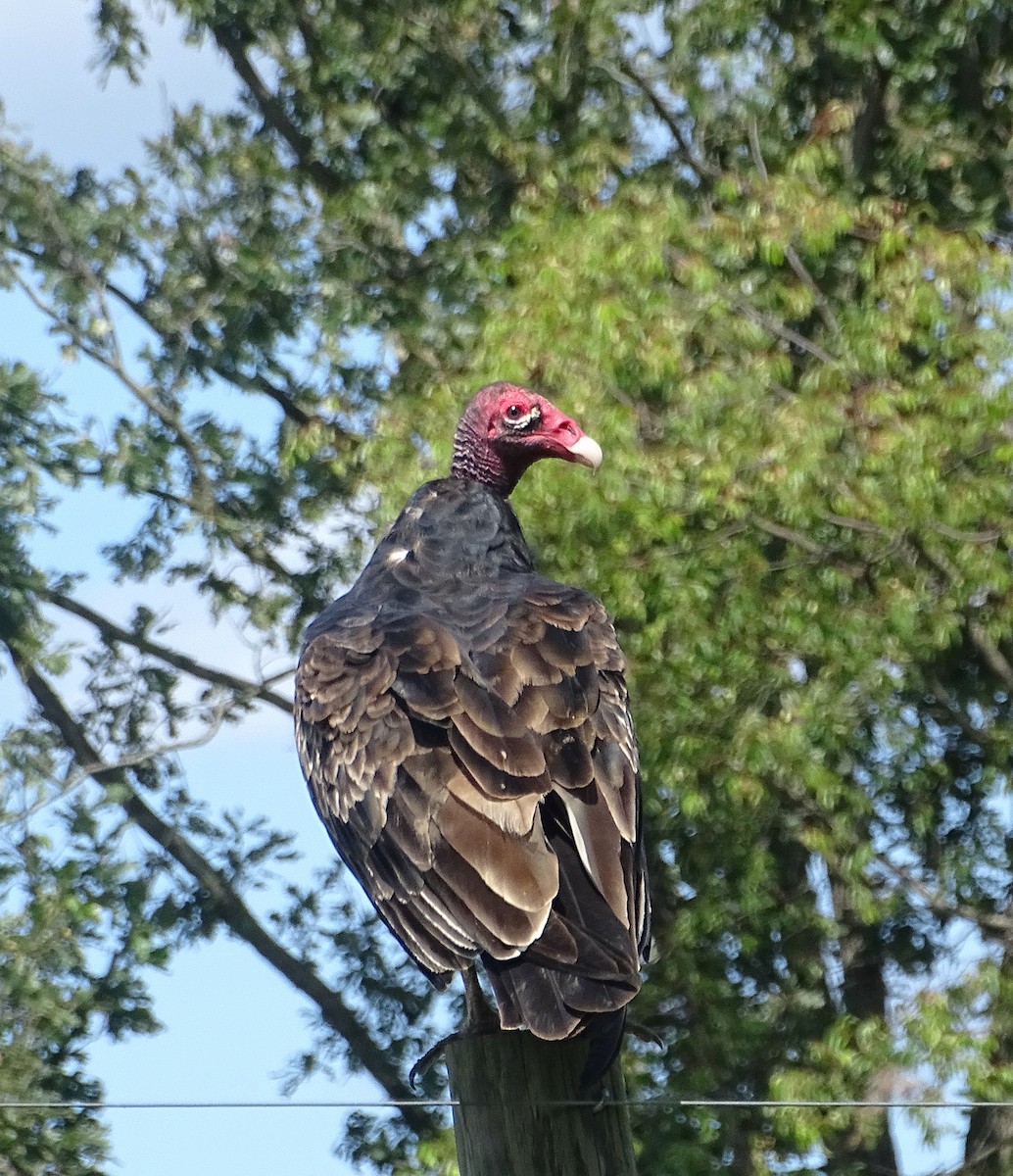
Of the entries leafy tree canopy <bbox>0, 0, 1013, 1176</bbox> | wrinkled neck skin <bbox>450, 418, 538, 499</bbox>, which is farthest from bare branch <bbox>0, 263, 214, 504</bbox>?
wrinkled neck skin <bbox>450, 418, 538, 499</bbox>

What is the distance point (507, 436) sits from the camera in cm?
453

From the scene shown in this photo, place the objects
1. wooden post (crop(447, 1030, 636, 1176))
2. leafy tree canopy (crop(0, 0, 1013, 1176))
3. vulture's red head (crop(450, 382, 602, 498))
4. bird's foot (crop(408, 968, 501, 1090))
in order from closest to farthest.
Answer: wooden post (crop(447, 1030, 636, 1176)) → bird's foot (crop(408, 968, 501, 1090)) → vulture's red head (crop(450, 382, 602, 498)) → leafy tree canopy (crop(0, 0, 1013, 1176))

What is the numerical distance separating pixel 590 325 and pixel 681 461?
0.66 meters

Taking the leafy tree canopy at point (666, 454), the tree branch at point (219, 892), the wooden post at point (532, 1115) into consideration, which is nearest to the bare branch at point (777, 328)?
the leafy tree canopy at point (666, 454)

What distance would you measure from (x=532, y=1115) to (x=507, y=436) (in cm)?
214

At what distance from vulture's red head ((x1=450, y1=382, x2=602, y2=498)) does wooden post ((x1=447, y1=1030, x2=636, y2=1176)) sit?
1.97 m

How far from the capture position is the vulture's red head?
14.8 feet

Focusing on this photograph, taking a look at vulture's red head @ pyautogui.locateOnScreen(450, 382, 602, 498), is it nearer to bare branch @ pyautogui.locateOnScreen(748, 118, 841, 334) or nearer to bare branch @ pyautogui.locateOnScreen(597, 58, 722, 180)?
bare branch @ pyautogui.locateOnScreen(748, 118, 841, 334)

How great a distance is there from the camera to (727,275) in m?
8.15

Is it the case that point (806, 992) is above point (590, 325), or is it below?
below

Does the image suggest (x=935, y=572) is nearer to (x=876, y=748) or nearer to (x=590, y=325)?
(x=876, y=748)

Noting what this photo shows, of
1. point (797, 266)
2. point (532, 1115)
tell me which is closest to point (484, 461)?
point (532, 1115)

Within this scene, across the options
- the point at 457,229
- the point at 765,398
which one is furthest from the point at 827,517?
the point at 457,229

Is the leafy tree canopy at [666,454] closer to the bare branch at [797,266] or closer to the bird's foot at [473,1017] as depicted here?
the bare branch at [797,266]
